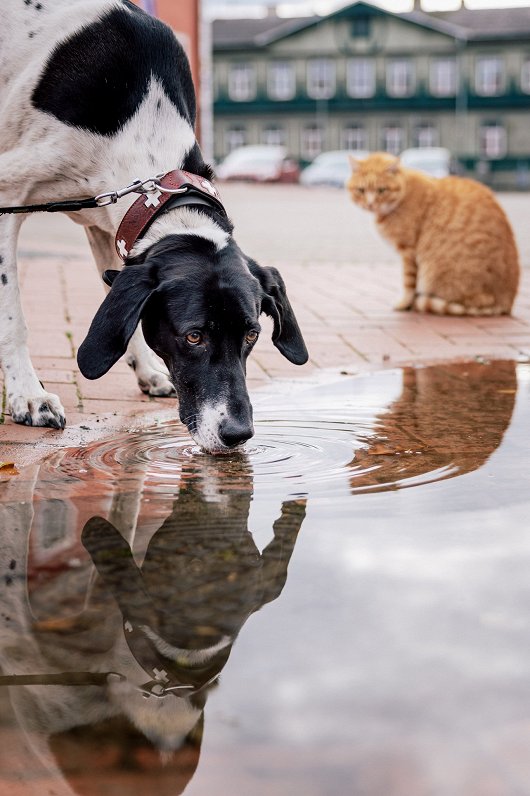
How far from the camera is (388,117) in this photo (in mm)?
50969

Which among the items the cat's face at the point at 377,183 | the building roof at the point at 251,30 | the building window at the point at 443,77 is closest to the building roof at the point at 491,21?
the building window at the point at 443,77

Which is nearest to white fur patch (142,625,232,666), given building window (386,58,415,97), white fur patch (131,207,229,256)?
white fur patch (131,207,229,256)

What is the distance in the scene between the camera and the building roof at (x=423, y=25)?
164 ft

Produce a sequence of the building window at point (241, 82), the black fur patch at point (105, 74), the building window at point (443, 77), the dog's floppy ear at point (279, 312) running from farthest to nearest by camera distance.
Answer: the building window at point (241, 82) < the building window at point (443, 77) < the black fur patch at point (105, 74) < the dog's floppy ear at point (279, 312)

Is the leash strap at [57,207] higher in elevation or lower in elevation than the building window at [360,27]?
lower

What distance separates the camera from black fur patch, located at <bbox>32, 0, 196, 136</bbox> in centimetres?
349

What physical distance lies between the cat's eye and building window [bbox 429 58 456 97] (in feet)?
166

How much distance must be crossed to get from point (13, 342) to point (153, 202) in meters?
Answer: 0.83

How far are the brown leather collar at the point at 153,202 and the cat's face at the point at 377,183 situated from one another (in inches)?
145

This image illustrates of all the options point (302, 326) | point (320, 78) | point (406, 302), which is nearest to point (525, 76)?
point (320, 78)

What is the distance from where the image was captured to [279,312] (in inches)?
136

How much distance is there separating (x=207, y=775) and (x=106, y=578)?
0.73 m

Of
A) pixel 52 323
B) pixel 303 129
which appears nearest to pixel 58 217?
pixel 52 323

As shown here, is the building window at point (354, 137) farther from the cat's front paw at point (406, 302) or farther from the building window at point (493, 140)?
the cat's front paw at point (406, 302)
